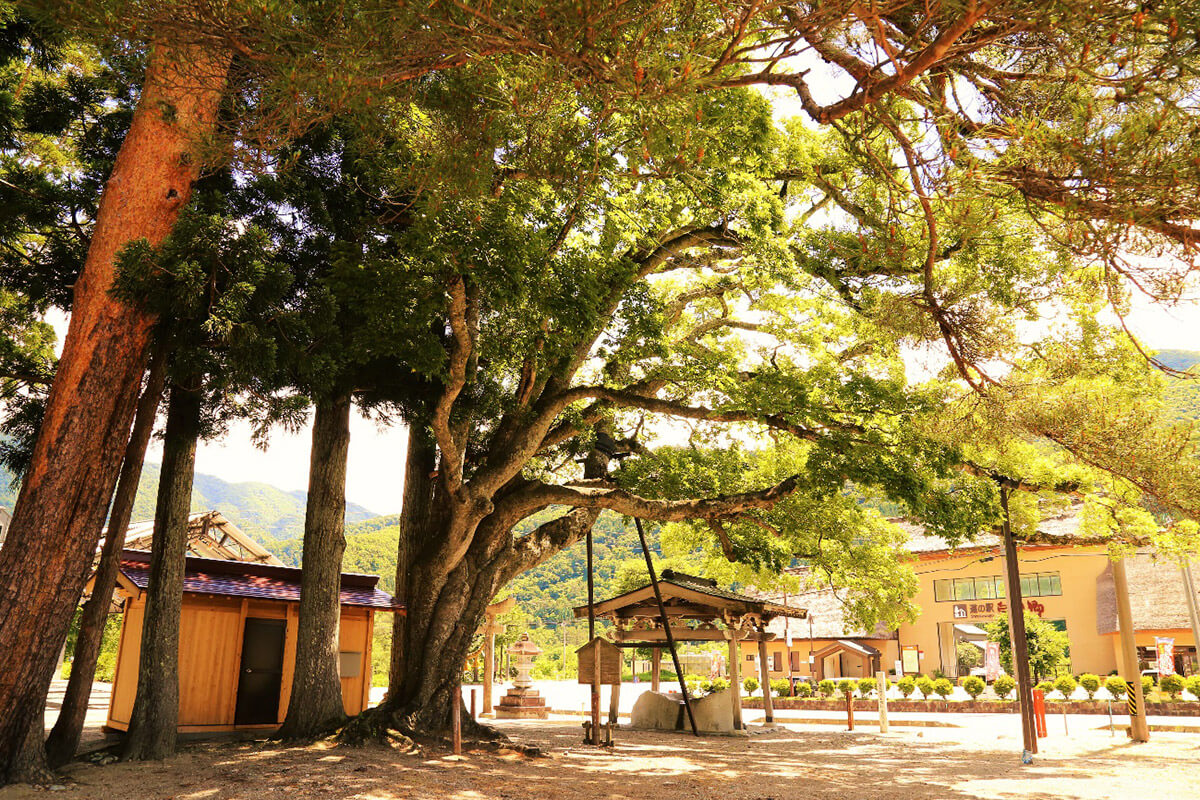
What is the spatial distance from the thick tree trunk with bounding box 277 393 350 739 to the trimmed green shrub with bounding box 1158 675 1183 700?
64.0ft

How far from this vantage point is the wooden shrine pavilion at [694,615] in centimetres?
1591

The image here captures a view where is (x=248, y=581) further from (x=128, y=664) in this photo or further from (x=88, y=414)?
(x=88, y=414)

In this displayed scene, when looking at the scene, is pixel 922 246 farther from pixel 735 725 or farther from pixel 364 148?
pixel 735 725

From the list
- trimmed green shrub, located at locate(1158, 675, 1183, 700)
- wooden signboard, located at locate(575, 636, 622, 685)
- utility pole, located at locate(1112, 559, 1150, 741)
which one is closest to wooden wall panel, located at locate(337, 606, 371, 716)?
wooden signboard, located at locate(575, 636, 622, 685)

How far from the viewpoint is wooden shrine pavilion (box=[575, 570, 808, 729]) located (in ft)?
52.2

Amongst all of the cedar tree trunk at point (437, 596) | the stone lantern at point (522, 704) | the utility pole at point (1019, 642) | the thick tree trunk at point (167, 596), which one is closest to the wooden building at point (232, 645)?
the cedar tree trunk at point (437, 596)

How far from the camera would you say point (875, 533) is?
15617 mm

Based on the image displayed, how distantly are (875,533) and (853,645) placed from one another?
20131 mm

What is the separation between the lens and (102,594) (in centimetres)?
832

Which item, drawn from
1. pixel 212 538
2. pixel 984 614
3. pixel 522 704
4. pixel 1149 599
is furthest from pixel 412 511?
pixel 984 614

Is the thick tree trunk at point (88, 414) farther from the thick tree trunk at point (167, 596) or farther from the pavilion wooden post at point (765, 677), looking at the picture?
the pavilion wooden post at point (765, 677)

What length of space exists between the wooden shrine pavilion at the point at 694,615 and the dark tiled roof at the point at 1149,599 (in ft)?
61.3

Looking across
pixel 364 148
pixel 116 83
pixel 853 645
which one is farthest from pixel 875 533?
pixel 853 645

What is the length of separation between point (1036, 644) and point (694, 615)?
15.9 m
